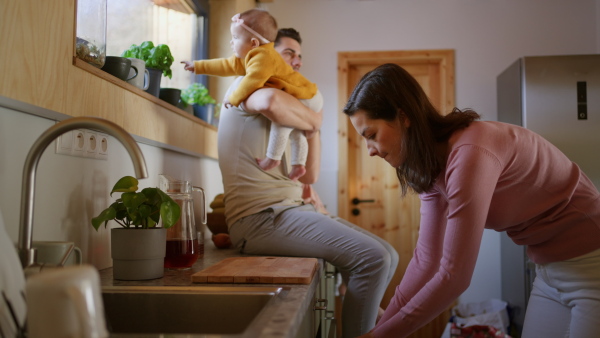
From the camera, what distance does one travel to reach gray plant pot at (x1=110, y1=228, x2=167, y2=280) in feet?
4.08

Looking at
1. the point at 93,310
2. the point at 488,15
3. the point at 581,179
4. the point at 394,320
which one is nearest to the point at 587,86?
the point at 488,15

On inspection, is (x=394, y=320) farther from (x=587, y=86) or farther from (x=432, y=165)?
(x=587, y=86)

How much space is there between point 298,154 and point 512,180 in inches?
34.5

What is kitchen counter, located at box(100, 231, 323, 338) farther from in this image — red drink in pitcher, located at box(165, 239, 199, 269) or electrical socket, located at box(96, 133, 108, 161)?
electrical socket, located at box(96, 133, 108, 161)

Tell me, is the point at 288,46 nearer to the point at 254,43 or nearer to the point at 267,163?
the point at 254,43

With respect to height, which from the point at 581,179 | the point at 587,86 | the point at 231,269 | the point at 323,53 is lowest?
the point at 231,269

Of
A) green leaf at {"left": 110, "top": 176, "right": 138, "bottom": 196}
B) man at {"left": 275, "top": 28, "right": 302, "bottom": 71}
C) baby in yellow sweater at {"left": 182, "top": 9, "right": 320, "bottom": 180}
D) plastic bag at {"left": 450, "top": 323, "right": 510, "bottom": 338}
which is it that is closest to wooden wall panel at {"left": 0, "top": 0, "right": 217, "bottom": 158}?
green leaf at {"left": 110, "top": 176, "right": 138, "bottom": 196}

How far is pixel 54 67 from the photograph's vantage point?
1.13 metres

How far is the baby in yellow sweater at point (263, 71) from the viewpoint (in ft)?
6.13

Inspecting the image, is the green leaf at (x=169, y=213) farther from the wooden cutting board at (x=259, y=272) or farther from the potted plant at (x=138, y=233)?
the wooden cutting board at (x=259, y=272)

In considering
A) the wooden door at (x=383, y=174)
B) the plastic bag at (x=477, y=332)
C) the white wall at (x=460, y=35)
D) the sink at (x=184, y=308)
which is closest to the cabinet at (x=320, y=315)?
the sink at (x=184, y=308)

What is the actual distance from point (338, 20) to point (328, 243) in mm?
2626

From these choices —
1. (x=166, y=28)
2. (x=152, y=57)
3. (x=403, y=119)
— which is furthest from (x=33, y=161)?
(x=166, y=28)

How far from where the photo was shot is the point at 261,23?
6.54 feet
